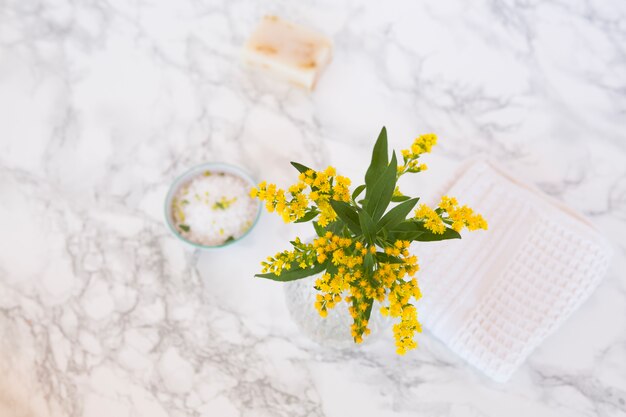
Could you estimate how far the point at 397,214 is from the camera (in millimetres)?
556

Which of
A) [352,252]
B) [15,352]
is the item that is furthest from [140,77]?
[352,252]

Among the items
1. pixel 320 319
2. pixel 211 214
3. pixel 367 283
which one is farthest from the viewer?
pixel 211 214

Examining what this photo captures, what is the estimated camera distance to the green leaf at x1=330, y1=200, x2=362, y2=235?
55 centimetres

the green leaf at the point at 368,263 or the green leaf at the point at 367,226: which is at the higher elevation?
the green leaf at the point at 367,226

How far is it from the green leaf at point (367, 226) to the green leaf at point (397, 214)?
0.01m

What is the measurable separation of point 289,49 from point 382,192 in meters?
0.49

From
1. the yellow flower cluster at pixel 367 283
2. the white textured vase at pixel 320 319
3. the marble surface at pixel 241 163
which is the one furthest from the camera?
the marble surface at pixel 241 163

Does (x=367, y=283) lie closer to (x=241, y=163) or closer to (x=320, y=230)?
(x=320, y=230)

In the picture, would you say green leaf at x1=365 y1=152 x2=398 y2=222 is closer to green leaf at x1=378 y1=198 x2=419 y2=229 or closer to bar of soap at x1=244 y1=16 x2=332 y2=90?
green leaf at x1=378 y1=198 x2=419 y2=229

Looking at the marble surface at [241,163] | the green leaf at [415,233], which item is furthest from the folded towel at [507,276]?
the green leaf at [415,233]

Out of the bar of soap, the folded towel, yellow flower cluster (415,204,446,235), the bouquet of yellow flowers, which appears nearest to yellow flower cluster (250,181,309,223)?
the bouquet of yellow flowers

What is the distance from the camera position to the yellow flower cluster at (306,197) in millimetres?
537

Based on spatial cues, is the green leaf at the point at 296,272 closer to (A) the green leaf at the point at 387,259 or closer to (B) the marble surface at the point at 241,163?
(A) the green leaf at the point at 387,259

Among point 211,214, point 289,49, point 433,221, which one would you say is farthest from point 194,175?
point 433,221
